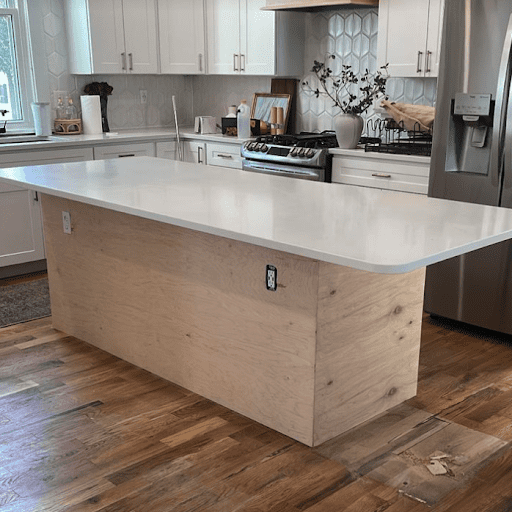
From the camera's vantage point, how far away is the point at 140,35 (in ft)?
18.0

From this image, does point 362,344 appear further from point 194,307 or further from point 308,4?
point 308,4

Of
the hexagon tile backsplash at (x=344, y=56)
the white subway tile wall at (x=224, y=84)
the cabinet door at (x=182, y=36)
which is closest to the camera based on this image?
the hexagon tile backsplash at (x=344, y=56)

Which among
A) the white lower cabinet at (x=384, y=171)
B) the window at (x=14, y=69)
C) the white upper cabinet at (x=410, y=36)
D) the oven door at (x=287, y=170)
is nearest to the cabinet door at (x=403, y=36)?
the white upper cabinet at (x=410, y=36)

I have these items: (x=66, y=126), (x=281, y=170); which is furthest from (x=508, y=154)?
(x=66, y=126)

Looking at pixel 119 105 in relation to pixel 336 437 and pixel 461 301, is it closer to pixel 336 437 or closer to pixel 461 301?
pixel 461 301

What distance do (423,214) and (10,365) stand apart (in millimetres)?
2131

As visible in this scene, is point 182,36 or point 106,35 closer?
point 106,35

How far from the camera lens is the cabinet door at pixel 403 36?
4.27 metres

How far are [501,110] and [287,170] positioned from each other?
166cm

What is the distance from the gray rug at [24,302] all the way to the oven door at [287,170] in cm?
169

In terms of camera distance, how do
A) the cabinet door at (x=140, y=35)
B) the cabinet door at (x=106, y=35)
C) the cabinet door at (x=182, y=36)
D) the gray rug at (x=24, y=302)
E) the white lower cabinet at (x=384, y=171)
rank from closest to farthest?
the gray rug at (x=24, y=302) < the white lower cabinet at (x=384, y=171) < the cabinet door at (x=106, y=35) < the cabinet door at (x=140, y=35) < the cabinet door at (x=182, y=36)

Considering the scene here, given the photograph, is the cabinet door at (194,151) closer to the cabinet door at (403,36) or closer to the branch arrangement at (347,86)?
the branch arrangement at (347,86)

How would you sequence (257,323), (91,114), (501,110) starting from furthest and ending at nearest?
(91,114) → (501,110) → (257,323)

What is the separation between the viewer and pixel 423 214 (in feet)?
8.27
